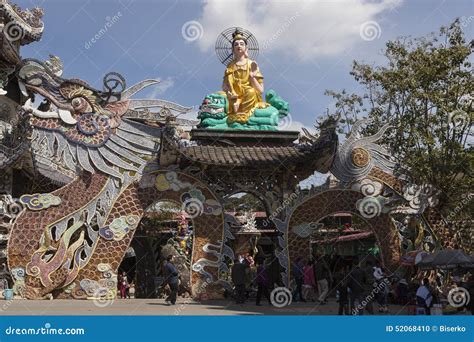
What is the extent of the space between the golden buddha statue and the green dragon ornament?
0.43 ft

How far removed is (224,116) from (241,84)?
1.21 meters

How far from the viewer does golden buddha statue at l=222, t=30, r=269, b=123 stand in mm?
17578

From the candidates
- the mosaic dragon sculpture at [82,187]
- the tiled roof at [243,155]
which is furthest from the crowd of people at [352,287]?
the mosaic dragon sculpture at [82,187]

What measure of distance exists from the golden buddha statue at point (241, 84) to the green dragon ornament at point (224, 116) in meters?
0.13

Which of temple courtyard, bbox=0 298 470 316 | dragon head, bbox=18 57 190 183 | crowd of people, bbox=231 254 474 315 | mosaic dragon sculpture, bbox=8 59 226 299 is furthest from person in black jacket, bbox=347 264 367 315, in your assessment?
dragon head, bbox=18 57 190 183

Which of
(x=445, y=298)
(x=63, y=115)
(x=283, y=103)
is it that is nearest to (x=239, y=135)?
(x=283, y=103)

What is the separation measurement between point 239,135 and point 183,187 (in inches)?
96.9

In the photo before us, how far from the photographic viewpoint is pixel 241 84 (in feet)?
58.3

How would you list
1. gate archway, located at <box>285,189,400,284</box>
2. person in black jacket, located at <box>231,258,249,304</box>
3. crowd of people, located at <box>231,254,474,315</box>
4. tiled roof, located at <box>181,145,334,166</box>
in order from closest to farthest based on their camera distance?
crowd of people, located at <box>231,254,474,315</box> → person in black jacket, located at <box>231,258,249,304</box> → tiled roof, located at <box>181,145,334,166</box> → gate archway, located at <box>285,189,400,284</box>

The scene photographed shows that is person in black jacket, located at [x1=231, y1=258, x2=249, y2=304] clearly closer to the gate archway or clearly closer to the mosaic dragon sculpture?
the gate archway

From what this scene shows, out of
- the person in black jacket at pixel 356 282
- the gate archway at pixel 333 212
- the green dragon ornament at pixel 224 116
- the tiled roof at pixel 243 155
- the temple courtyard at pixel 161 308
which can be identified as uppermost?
the green dragon ornament at pixel 224 116

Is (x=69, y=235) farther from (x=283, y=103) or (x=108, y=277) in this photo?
(x=283, y=103)

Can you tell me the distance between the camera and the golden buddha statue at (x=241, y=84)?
17.6 m

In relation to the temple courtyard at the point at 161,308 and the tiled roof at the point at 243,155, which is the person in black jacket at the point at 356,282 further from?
the tiled roof at the point at 243,155
